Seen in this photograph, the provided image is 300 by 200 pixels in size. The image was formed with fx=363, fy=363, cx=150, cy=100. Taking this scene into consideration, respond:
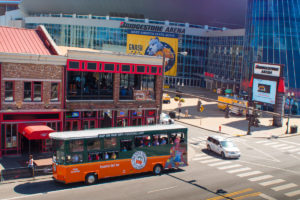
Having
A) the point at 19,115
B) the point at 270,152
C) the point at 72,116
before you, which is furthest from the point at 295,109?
the point at 19,115

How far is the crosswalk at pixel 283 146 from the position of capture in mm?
40631

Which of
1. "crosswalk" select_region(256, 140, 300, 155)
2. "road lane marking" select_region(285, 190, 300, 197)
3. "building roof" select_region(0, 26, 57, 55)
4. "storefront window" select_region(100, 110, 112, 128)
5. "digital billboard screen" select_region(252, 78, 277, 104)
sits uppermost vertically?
"building roof" select_region(0, 26, 57, 55)

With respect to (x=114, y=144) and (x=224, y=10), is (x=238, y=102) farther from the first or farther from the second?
(x=224, y=10)

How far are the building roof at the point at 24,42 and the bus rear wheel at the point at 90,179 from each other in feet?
43.7

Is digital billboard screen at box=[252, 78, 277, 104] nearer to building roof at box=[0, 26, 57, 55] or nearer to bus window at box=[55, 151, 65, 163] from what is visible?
building roof at box=[0, 26, 57, 55]

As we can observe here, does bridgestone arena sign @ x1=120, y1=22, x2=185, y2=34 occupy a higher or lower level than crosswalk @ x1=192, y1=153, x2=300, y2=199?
higher

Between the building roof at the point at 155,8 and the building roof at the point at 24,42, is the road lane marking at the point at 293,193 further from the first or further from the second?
the building roof at the point at 155,8

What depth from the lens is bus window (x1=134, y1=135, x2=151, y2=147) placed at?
1093 inches

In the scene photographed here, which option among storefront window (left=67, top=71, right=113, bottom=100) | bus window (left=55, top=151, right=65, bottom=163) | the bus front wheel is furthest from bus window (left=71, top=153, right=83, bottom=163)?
storefront window (left=67, top=71, right=113, bottom=100)

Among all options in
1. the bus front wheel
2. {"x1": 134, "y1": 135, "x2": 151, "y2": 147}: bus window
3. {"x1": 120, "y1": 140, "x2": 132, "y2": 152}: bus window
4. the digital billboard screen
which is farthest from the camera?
the digital billboard screen

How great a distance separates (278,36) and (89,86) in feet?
171

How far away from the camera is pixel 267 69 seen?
191 ft

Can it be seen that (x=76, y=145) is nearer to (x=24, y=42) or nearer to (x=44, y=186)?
(x=44, y=186)

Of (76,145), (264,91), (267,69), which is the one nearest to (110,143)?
(76,145)
